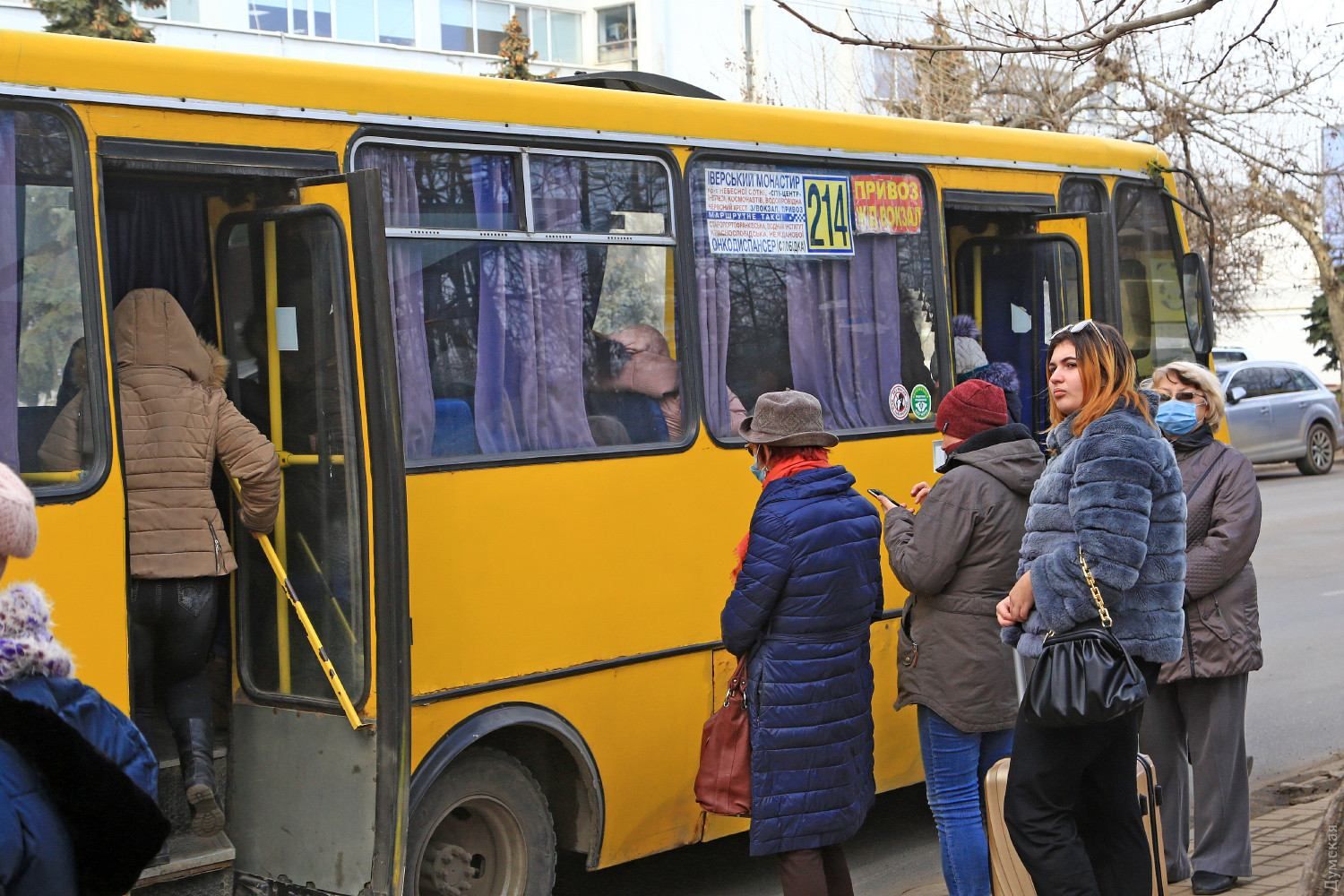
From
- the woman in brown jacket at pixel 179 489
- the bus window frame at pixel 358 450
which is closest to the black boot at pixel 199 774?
the woman in brown jacket at pixel 179 489

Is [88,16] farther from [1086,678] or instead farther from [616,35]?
[1086,678]

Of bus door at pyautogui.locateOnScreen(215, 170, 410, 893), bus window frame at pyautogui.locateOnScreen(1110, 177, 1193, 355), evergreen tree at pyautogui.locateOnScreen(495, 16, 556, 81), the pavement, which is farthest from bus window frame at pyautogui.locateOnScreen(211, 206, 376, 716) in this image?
evergreen tree at pyautogui.locateOnScreen(495, 16, 556, 81)

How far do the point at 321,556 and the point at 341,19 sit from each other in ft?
100

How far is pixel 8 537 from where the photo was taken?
234 centimetres

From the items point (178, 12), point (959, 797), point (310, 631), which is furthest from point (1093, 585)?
point (178, 12)

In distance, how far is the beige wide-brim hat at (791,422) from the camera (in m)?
5.07

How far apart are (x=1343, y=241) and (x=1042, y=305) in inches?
1096

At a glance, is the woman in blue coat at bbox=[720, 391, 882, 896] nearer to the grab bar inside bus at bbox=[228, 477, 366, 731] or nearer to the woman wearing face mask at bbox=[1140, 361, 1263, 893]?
the grab bar inside bus at bbox=[228, 477, 366, 731]

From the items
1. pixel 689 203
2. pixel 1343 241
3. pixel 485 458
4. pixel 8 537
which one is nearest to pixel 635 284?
pixel 689 203

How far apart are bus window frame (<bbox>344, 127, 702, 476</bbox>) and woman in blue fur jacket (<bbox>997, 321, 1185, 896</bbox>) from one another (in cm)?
182

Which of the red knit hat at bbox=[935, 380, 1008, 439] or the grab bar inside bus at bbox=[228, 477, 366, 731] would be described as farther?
the red knit hat at bbox=[935, 380, 1008, 439]

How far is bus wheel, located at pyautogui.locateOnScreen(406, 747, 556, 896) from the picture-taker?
540 centimetres

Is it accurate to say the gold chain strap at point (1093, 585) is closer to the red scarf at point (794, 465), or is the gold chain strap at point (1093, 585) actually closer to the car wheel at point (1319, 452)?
the red scarf at point (794, 465)

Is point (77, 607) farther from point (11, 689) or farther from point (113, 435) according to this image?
point (11, 689)
